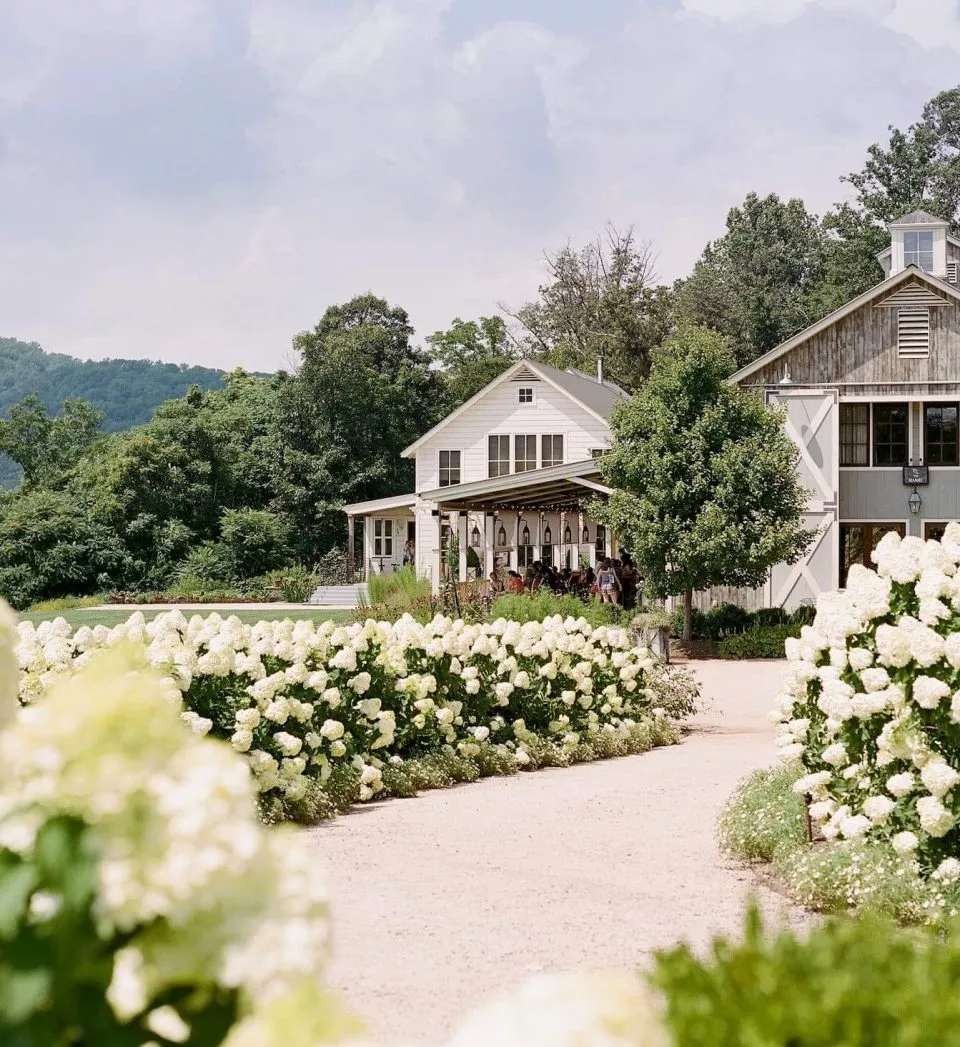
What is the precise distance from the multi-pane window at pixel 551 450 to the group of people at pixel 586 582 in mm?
6552

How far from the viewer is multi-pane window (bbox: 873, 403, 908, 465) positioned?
27.6 meters

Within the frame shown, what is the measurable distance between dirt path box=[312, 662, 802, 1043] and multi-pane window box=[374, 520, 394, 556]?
31.5 m

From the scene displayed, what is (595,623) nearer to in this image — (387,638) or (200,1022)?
(387,638)

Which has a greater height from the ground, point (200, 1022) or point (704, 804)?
point (200, 1022)

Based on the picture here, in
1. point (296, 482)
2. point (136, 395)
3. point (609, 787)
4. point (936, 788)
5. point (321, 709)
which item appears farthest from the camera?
point (136, 395)

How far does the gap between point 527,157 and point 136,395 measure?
73437 millimetres

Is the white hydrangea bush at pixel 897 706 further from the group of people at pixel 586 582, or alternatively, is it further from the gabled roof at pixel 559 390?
the gabled roof at pixel 559 390

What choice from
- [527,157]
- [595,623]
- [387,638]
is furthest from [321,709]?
[527,157]

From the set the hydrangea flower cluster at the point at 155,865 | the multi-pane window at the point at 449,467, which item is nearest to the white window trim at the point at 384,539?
the multi-pane window at the point at 449,467

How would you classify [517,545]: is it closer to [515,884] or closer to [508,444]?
[508,444]

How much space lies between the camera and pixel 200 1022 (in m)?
1.38

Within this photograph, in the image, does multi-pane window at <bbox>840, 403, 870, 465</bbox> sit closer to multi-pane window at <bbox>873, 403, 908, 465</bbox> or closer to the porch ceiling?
multi-pane window at <bbox>873, 403, 908, 465</bbox>

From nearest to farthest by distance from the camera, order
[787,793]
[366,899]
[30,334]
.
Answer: [366,899] → [787,793] → [30,334]

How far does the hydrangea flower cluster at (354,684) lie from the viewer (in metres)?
8.20
